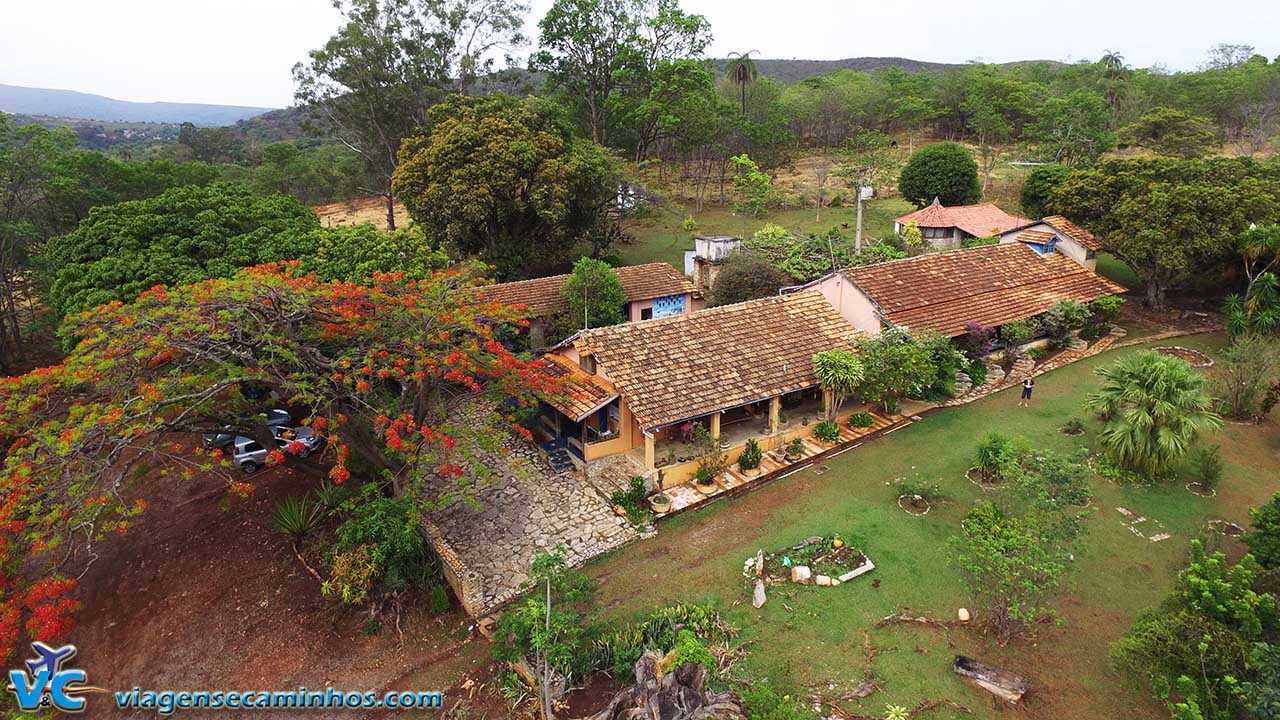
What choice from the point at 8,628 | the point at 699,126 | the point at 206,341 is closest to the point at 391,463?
the point at 206,341

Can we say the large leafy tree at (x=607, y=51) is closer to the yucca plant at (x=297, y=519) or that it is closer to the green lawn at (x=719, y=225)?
the green lawn at (x=719, y=225)

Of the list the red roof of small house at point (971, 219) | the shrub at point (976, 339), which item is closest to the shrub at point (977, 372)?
the shrub at point (976, 339)

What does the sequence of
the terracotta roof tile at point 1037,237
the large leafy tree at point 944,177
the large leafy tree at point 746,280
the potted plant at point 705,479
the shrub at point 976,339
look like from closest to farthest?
the potted plant at point 705,479, the shrub at point 976,339, the large leafy tree at point 746,280, the terracotta roof tile at point 1037,237, the large leafy tree at point 944,177

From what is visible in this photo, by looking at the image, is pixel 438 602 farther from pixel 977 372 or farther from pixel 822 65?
pixel 822 65

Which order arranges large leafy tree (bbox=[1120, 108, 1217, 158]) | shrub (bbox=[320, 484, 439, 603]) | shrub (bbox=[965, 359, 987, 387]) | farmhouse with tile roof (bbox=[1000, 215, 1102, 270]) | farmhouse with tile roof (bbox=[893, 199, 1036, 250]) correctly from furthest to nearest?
large leafy tree (bbox=[1120, 108, 1217, 158]) → farmhouse with tile roof (bbox=[893, 199, 1036, 250]) → farmhouse with tile roof (bbox=[1000, 215, 1102, 270]) → shrub (bbox=[965, 359, 987, 387]) → shrub (bbox=[320, 484, 439, 603])

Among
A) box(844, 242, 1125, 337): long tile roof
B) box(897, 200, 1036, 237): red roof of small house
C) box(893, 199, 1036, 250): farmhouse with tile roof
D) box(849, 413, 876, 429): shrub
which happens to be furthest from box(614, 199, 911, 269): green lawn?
box(849, 413, 876, 429): shrub

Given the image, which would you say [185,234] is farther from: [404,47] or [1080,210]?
[1080,210]

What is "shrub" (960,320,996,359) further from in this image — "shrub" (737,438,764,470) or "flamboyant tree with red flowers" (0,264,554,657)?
"flamboyant tree with red flowers" (0,264,554,657)
